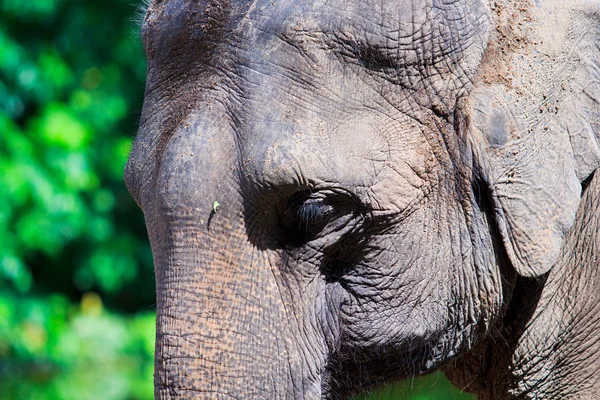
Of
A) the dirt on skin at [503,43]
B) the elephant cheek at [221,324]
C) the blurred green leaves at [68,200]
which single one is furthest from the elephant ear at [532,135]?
the blurred green leaves at [68,200]

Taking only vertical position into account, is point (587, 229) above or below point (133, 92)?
below

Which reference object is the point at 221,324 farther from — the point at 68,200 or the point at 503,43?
the point at 68,200

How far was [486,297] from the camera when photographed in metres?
2.10

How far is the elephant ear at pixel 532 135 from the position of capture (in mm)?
1965

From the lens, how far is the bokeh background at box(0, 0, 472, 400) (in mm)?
6844

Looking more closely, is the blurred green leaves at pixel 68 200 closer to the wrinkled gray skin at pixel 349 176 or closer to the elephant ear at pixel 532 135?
the wrinkled gray skin at pixel 349 176

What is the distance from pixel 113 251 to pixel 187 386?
5.88 metres

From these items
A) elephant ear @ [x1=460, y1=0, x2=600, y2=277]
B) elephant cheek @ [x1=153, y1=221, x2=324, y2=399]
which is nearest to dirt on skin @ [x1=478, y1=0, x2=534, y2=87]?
elephant ear @ [x1=460, y1=0, x2=600, y2=277]

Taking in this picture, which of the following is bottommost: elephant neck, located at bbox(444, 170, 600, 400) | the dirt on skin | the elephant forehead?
elephant neck, located at bbox(444, 170, 600, 400)

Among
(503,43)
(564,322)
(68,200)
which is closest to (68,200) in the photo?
(68,200)

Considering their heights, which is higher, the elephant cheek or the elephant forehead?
the elephant forehead

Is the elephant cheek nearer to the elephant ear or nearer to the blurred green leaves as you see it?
the elephant ear

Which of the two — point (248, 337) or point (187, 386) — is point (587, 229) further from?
point (187, 386)

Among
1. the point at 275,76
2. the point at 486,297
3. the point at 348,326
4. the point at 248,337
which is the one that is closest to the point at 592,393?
the point at 486,297
